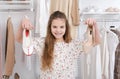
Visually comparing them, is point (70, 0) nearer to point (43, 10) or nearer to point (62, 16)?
point (43, 10)

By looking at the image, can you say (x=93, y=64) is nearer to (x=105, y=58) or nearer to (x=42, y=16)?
(x=105, y=58)

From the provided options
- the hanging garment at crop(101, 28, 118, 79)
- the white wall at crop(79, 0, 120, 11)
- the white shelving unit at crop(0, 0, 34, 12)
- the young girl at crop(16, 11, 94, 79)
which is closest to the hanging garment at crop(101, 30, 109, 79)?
the hanging garment at crop(101, 28, 118, 79)

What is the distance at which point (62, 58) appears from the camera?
64.9 inches

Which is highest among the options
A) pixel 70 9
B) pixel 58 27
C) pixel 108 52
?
pixel 70 9

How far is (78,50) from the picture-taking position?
167cm

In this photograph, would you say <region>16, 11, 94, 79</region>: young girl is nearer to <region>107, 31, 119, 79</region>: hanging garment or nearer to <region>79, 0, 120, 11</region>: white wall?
<region>107, 31, 119, 79</region>: hanging garment

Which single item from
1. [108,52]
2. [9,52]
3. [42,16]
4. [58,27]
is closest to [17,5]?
[42,16]

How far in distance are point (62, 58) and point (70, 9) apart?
69cm

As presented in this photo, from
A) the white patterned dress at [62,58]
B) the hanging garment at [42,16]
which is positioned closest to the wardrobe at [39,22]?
the hanging garment at [42,16]

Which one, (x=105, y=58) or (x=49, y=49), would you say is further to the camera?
(x=105, y=58)

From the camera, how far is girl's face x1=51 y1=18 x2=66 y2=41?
1629 millimetres

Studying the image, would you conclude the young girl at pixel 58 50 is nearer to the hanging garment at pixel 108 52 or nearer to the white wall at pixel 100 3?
the hanging garment at pixel 108 52

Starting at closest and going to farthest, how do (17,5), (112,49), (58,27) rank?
(58,27) → (112,49) → (17,5)

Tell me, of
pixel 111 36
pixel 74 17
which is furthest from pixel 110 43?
pixel 74 17
